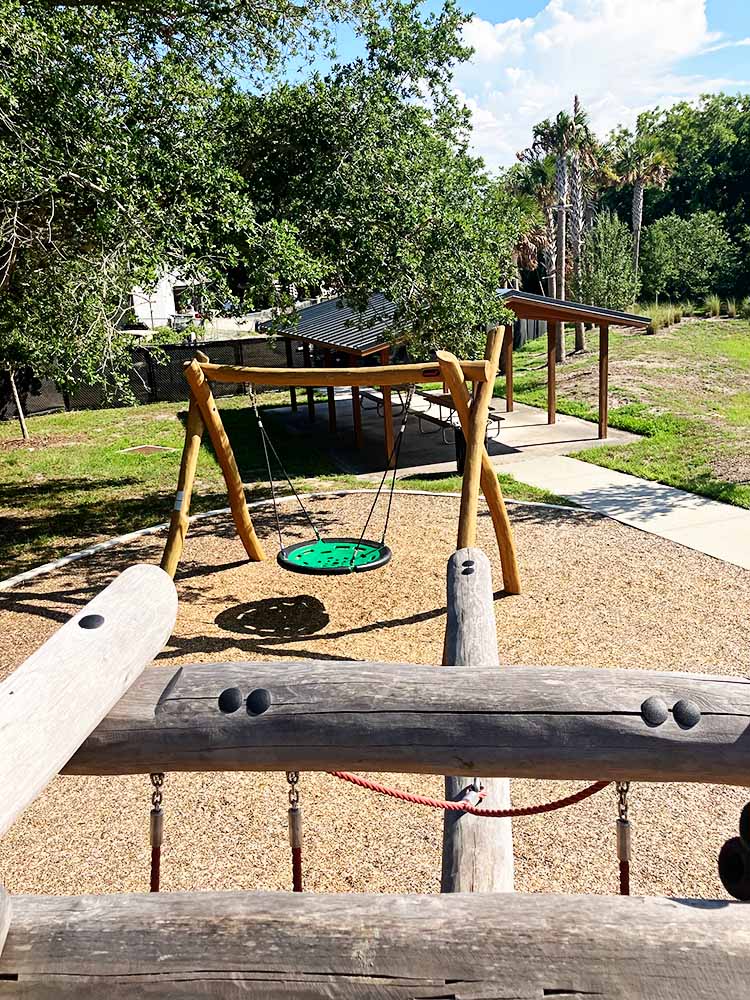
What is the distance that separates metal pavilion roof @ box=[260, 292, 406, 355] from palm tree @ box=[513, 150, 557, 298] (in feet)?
53.1

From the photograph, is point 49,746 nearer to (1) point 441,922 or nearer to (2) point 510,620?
(1) point 441,922

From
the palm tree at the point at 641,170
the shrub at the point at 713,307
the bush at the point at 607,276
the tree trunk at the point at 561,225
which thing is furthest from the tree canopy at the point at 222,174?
the palm tree at the point at 641,170

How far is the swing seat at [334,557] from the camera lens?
280 inches

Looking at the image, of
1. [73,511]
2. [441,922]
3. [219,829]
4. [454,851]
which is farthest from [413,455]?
[441,922]

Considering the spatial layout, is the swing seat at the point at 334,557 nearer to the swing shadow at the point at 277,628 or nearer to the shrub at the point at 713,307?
the swing shadow at the point at 277,628

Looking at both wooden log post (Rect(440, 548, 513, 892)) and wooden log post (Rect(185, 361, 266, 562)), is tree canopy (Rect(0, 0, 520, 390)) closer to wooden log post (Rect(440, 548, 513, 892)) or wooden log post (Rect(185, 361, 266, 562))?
wooden log post (Rect(185, 361, 266, 562))

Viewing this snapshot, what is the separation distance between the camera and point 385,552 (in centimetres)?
754

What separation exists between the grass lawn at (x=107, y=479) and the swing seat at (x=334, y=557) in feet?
12.5

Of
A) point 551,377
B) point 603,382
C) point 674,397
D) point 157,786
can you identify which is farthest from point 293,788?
point 674,397

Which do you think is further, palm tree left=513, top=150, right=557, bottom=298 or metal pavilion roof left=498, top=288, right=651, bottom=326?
palm tree left=513, top=150, right=557, bottom=298

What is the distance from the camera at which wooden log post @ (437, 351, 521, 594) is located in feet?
23.9

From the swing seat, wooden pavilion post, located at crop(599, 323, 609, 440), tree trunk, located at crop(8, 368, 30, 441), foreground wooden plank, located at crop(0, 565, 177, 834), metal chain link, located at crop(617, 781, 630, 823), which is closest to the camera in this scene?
foreground wooden plank, located at crop(0, 565, 177, 834)

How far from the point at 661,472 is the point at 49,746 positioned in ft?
39.8

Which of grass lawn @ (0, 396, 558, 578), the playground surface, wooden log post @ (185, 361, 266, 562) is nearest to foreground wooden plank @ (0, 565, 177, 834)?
the playground surface
